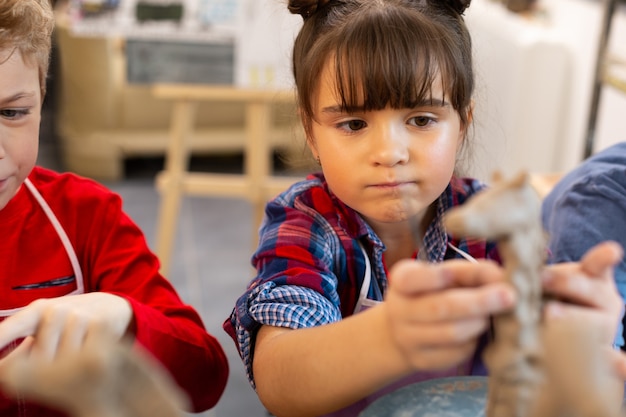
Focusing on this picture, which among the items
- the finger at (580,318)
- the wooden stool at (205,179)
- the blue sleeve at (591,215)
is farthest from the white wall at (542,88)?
the finger at (580,318)

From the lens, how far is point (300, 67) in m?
0.92

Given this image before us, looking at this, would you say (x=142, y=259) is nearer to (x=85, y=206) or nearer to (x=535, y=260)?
(x=85, y=206)

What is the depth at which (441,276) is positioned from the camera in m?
0.51

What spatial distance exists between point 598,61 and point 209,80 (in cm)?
107

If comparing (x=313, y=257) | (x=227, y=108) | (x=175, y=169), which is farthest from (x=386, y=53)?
(x=227, y=108)

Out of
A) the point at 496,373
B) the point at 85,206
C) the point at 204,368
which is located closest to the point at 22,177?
the point at 85,206

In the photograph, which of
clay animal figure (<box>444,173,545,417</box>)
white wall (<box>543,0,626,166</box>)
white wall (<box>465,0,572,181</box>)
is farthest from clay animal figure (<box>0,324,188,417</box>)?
white wall (<box>465,0,572,181</box>)

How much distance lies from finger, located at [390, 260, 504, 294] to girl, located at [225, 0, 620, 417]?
0.10m

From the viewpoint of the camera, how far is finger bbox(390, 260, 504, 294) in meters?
0.51

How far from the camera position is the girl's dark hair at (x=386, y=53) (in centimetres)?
83

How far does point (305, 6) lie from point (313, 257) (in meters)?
0.31

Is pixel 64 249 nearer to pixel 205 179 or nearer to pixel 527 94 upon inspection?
pixel 205 179

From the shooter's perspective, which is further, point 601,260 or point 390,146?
point 390,146

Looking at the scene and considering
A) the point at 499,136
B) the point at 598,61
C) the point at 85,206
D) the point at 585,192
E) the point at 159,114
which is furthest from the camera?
the point at 159,114
